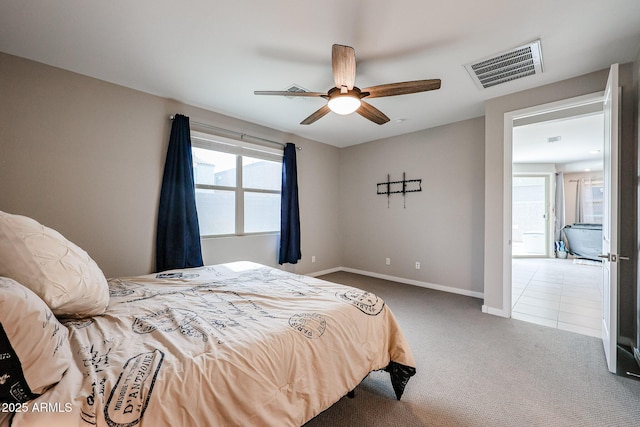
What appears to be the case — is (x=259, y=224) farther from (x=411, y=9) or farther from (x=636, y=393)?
(x=636, y=393)

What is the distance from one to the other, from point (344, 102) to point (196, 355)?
76.3 inches

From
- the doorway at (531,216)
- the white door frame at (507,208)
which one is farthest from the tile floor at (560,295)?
the doorway at (531,216)

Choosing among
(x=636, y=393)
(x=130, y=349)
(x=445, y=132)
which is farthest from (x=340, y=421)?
(x=445, y=132)

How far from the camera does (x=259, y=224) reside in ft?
13.2

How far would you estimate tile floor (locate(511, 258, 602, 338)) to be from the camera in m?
2.84

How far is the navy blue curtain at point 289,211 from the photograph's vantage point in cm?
415

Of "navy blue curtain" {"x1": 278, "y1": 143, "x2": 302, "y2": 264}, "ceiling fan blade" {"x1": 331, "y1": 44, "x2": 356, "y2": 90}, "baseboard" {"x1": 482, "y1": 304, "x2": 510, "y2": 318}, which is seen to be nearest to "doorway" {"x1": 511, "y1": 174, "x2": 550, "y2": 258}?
"baseboard" {"x1": 482, "y1": 304, "x2": 510, "y2": 318}

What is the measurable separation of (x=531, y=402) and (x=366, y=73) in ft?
9.26

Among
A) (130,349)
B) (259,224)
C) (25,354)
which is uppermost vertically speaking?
(259,224)

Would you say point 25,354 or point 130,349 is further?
point 130,349

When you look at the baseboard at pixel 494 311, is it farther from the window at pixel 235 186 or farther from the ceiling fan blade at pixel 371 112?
the window at pixel 235 186

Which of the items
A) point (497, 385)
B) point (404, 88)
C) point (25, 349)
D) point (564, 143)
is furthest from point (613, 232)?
point (564, 143)

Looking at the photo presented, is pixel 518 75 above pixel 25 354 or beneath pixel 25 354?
above

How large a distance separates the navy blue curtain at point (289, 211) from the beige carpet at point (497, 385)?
81.4 inches
